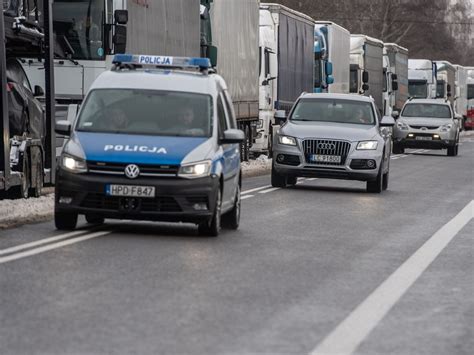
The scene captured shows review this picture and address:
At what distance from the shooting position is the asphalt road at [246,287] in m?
8.51

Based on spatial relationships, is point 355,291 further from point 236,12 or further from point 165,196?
point 236,12

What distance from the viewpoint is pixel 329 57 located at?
49.9m

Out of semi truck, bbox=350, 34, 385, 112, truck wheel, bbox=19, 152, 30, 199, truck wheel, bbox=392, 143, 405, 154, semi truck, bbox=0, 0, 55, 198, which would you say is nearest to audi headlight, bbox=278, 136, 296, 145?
semi truck, bbox=0, 0, 55, 198

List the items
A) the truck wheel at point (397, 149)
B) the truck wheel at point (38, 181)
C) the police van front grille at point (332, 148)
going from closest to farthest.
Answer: the truck wheel at point (38, 181), the police van front grille at point (332, 148), the truck wheel at point (397, 149)

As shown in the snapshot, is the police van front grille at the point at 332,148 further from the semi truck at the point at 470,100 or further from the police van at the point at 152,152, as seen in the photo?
the semi truck at the point at 470,100

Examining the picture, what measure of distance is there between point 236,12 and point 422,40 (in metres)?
90.6

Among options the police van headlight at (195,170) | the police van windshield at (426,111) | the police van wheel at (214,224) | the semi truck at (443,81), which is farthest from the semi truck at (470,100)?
the police van headlight at (195,170)

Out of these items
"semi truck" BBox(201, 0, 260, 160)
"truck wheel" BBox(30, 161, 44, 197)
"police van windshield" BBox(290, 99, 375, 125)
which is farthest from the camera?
"semi truck" BBox(201, 0, 260, 160)

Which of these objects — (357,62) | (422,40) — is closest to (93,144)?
(357,62)

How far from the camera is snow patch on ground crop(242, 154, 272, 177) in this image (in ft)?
111

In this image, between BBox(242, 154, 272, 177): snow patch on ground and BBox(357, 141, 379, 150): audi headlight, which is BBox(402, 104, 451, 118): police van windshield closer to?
BBox(242, 154, 272, 177): snow patch on ground

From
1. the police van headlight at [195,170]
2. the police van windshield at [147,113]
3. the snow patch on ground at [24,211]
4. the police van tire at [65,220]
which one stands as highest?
the police van windshield at [147,113]

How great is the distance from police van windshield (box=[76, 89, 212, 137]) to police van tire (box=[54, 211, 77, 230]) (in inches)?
35.1

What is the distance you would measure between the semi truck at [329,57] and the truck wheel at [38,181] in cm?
2689
